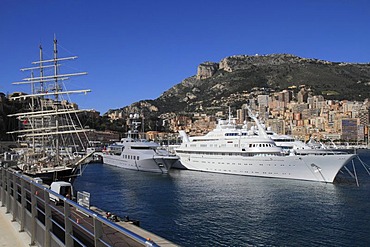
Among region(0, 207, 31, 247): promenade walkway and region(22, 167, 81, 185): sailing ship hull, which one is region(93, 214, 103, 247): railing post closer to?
region(0, 207, 31, 247): promenade walkway

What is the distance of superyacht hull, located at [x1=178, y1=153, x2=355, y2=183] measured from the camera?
39.3 meters

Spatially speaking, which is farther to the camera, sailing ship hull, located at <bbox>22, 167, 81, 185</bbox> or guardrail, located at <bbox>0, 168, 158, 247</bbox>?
sailing ship hull, located at <bbox>22, 167, 81, 185</bbox>

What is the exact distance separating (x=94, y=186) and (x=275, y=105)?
16081 centimetres

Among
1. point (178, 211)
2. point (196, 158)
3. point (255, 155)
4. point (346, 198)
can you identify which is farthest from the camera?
point (196, 158)

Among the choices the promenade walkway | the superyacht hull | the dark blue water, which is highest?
the promenade walkway

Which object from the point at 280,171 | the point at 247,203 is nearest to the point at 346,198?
the point at 247,203

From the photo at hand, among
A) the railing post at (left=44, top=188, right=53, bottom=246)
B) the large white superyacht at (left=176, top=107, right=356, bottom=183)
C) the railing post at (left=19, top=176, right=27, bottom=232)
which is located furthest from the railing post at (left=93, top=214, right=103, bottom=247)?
the large white superyacht at (left=176, top=107, right=356, bottom=183)

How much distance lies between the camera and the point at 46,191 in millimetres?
6113

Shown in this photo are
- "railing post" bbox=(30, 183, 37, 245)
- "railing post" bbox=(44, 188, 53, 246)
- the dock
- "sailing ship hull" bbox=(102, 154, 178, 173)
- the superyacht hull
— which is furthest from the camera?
"sailing ship hull" bbox=(102, 154, 178, 173)

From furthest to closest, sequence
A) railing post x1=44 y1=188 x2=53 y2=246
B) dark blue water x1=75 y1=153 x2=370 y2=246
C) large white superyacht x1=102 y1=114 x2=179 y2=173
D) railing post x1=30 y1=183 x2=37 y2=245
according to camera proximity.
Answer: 1. large white superyacht x1=102 y1=114 x2=179 y2=173
2. dark blue water x1=75 y1=153 x2=370 y2=246
3. railing post x1=30 y1=183 x2=37 y2=245
4. railing post x1=44 y1=188 x2=53 y2=246

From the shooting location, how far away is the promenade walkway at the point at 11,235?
7.16m

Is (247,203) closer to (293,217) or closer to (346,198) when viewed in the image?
(293,217)

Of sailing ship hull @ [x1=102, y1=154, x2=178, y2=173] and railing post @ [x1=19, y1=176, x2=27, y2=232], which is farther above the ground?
railing post @ [x1=19, y1=176, x2=27, y2=232]

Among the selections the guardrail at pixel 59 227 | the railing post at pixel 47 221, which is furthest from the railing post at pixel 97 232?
the railing post at pixel 47 221
